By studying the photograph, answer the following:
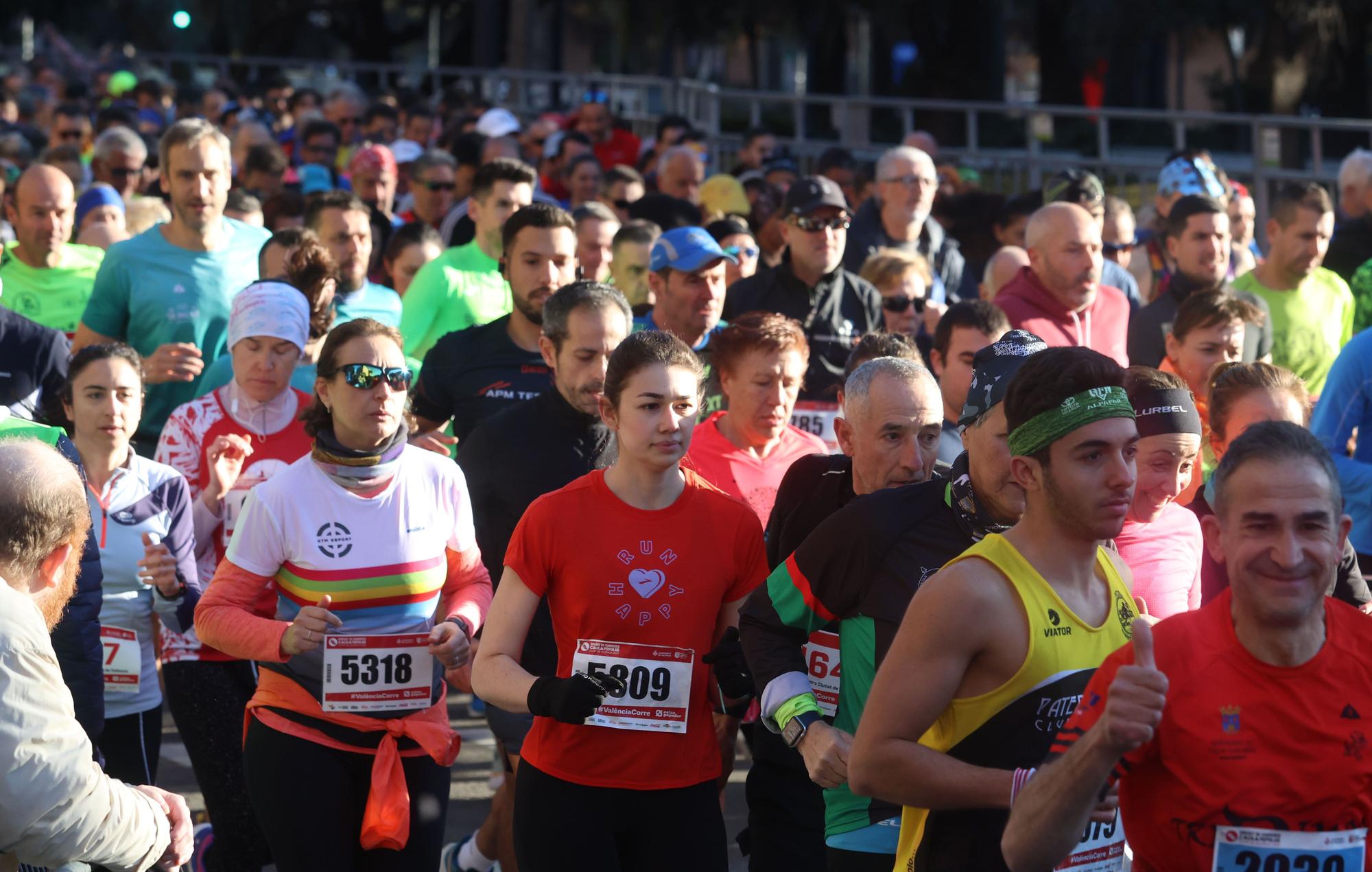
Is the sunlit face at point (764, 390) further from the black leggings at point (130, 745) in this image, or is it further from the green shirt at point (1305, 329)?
the green shirt at point (1305, 329)

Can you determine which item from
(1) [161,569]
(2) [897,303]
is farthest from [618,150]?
(1) [161,569]

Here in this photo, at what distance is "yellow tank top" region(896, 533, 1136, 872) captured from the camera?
3.07 meters

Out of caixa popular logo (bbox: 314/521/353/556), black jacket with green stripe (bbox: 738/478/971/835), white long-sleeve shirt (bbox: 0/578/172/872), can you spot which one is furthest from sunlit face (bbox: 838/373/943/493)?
white long-sleeve shirt (bbox: 0/578/172/872)

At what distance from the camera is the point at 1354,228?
993 centimetres

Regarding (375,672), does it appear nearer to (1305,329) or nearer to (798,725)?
(798,725)

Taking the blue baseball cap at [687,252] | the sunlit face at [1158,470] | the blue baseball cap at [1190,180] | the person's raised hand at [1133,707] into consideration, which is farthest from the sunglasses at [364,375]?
the blue baseball cap at [1190,180]

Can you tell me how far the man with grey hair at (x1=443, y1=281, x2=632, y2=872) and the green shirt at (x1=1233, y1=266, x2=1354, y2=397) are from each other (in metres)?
3.71

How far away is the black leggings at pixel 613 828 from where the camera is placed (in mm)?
4125

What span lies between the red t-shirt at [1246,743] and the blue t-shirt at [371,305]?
485cm

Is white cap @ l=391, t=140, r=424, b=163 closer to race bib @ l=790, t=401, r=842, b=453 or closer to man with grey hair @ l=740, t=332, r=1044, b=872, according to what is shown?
race bib @ l=790, t=401, r=842, b=453

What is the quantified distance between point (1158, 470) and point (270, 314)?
2.94 metres

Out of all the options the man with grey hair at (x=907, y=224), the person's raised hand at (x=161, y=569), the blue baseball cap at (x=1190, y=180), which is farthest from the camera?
the blue baseball cap at (x=1190, y=180)

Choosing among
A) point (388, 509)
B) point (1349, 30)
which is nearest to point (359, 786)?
point (388, 509)

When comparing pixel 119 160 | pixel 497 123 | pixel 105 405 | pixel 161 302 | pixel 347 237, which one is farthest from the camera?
pixel 497 123
